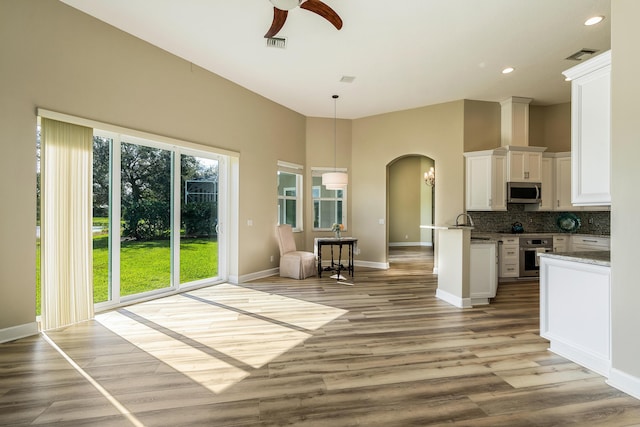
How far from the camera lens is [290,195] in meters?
7.10

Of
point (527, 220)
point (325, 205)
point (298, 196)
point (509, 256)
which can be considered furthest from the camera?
point (325, 205)

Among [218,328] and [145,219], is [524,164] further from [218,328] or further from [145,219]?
[145,219]

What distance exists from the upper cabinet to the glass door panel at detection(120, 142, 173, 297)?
16.7 feet

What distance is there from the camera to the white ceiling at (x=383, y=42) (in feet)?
11.1

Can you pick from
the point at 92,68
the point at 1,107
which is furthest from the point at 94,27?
the point at 1,107

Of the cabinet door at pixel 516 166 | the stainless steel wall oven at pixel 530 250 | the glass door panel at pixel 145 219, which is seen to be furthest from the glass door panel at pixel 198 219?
the stainless steel wall oven at pixel 530 250

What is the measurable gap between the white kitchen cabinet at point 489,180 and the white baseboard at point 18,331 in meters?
6.79

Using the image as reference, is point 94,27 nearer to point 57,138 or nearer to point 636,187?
point 57,138

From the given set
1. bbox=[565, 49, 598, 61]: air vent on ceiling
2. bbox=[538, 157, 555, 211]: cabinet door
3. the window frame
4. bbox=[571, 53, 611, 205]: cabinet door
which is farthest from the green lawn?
bbox=[538, 157, 555, 211]: cabinet door

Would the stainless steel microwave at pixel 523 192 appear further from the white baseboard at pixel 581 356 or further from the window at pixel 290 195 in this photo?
the window at pixel 290 195

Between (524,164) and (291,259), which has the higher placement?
(524,164)

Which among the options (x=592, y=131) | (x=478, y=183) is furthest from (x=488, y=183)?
(x=592, y=131)

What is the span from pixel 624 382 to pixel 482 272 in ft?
7.36

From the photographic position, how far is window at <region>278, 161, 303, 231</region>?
6830 mm
